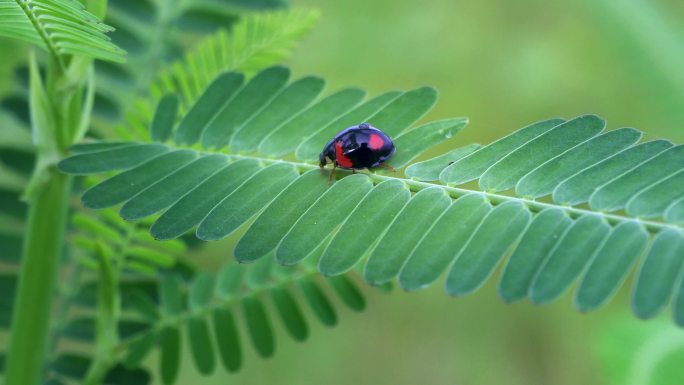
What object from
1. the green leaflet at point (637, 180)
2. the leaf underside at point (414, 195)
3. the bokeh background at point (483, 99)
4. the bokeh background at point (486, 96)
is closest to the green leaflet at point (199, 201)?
the leaf underside at point (414, 195)

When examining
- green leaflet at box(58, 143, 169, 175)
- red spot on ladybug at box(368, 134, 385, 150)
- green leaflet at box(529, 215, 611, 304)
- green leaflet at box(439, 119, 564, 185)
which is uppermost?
green leaflet at box(58, 143, 169, 175)

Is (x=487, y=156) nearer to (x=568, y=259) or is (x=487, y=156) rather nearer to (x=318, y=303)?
(x=568, y=259)

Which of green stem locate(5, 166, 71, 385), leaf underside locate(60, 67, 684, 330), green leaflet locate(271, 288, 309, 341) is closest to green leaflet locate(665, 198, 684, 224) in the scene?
leaf underside locate(60, 67, 684, 330)

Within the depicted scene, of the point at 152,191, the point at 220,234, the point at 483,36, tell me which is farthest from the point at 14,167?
the point at 483,36

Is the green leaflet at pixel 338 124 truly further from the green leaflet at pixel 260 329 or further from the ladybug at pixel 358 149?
the green leaflet at pixel 260 329

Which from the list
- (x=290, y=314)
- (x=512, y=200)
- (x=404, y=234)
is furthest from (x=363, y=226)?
(x=290, y=314)

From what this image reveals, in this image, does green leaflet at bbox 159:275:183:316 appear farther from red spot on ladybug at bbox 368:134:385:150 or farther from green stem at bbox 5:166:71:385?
red spot on ladybug at bbox 368:134:385:150

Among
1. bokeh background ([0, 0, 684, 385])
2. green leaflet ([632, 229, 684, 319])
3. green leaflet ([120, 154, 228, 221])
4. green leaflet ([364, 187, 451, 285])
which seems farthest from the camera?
bokeh background ([0, 0, 684, 385])
